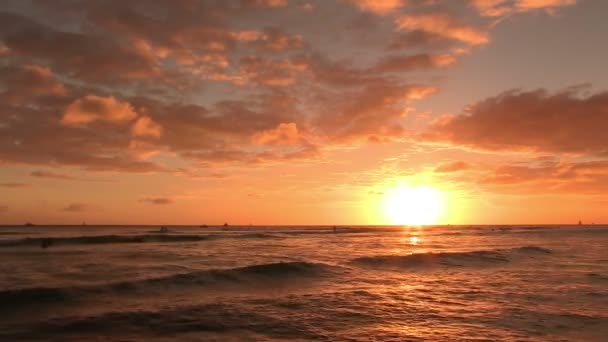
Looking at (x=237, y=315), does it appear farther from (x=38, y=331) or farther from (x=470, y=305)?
(x=470, y=305)

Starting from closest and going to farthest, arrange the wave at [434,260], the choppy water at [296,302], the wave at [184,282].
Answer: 1. the choppy water at [296,302]
2. the wave at [184,282]
3. the wave at [434,260]

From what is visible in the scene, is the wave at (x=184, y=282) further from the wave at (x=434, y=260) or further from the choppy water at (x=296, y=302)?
the wave at (x=434, y=260)

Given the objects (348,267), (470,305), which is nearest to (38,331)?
(470,305)

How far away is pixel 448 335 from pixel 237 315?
7.67m

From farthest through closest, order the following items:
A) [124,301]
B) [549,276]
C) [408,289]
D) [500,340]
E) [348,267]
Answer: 1. [348,267]
2. [549,276]
3. [408,289]
4. [124,301]
5. [500,340]

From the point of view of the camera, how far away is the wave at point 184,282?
1848 centimetres

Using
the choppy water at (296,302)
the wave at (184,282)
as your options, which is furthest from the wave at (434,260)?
the wave at (184,282)

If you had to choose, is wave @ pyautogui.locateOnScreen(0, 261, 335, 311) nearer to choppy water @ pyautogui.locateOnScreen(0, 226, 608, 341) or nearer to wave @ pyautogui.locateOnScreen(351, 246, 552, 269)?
choppy water @ pyautogui.locateOnScreen(0, 226, 608, 341)

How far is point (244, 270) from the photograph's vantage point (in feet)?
89.4

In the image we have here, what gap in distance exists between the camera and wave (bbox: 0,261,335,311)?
18.5 metres

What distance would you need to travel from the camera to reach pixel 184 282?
75.0 feet

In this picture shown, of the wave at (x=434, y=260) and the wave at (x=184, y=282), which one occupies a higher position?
the wave at (x=184, y=282)

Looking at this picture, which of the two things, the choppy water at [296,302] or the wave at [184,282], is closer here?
the choppy water at [296,302]

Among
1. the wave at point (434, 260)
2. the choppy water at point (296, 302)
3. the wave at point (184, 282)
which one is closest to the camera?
the choppy water at point (296, 302)
